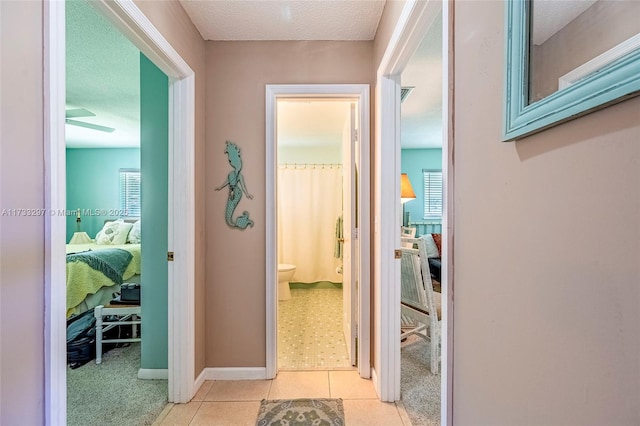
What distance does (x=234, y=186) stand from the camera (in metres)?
2.11

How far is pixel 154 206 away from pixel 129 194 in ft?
4.44

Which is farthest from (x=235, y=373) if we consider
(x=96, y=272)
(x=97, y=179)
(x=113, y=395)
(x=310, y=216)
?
(x=97, y=179)

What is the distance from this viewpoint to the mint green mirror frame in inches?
15.0

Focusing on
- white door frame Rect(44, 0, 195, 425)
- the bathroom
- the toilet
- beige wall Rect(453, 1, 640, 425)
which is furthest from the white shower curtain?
beige wall Rect(453, 1, 640, 425)

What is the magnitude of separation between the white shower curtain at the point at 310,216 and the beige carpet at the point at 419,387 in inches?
89.5

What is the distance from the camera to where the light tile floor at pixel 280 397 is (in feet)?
5.55

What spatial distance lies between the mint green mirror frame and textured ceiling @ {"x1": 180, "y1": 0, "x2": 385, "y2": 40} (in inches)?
56.7

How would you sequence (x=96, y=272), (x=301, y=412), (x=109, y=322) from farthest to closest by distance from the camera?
(x=96, y=272), (x=109, y=322), (x=301, y=412)

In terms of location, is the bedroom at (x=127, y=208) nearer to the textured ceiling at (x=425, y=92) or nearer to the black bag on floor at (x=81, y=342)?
the black bag on floor at (x=81, y=342)

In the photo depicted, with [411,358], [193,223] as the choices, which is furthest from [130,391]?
[411,358]

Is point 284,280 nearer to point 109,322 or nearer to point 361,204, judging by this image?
point 109,322

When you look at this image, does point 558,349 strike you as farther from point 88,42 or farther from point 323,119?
point 323,119

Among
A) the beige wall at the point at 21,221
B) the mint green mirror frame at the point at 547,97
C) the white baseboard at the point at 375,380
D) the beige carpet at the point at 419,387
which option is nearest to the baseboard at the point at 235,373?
the white baseboard at the point at 375,380

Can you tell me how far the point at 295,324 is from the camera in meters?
3.19
